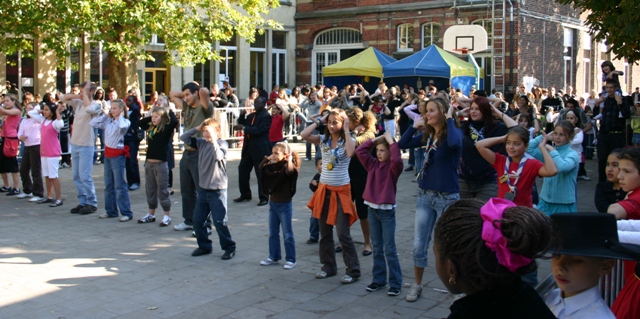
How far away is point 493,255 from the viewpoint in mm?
2199

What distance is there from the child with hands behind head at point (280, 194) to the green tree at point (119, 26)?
36.4 feet

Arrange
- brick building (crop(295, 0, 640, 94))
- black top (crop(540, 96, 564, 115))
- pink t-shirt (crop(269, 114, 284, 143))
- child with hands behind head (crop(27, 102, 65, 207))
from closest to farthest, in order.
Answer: child with hands behind head (crop(27, 102, 65, 207)), pink t-shirt (crop(269, 114, 284, 143)), black top (crop(540, 96, 564, 115)), brick building (crop(295, 0, 640, 94))

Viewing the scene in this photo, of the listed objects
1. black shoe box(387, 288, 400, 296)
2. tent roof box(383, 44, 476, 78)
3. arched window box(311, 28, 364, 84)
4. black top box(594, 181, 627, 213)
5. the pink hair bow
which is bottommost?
black shoe box(387, 288, 400, 296)

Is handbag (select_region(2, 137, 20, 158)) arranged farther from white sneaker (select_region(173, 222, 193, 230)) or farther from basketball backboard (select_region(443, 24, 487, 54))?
basketball backboard (select_region(443, 24, 487, 54))

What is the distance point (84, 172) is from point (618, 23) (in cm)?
841

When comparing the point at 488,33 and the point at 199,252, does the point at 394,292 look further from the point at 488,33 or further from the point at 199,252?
the point at 488,33

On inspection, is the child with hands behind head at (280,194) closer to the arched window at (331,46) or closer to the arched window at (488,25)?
the arched window at (488,25)

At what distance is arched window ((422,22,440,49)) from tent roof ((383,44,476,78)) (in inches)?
317

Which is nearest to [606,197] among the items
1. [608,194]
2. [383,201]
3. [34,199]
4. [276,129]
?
[608,194]

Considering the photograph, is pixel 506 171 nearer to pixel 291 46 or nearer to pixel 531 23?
→ pixel 531 23

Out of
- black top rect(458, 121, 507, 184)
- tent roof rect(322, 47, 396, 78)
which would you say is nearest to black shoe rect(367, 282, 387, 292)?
black top rect(458, 121, 507, 184)

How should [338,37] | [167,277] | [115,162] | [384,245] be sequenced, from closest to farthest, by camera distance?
1. [384,245]
2. [167,277]
3. [115,162]
4. [338,37]

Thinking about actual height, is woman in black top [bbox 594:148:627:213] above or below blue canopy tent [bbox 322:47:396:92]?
below

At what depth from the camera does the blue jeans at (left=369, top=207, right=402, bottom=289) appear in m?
6.78
